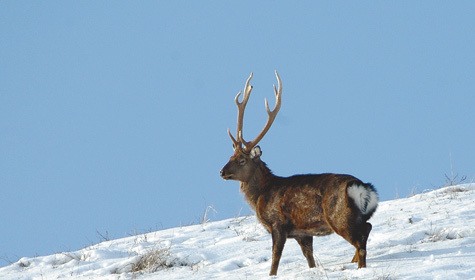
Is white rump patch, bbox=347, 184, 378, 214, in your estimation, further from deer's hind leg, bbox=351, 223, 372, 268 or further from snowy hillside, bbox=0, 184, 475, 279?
snowy hillside, bbox=0, 184, 475, 279

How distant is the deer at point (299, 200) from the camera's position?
7547 mm

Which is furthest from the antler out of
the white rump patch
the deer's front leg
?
the white rump patch

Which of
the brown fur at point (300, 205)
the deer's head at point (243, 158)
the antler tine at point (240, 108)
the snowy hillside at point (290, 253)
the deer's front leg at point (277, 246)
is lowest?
the snowy hillside at point (290, 253)

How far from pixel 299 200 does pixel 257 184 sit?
1142 mm

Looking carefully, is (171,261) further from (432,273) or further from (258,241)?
(432,273)

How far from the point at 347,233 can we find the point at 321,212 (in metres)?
0.49

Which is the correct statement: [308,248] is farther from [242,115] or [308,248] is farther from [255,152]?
[242,115]

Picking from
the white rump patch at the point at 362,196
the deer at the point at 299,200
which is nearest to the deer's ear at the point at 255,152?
the deer at the point at 299,200

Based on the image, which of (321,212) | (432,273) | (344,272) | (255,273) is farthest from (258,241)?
(432,273)

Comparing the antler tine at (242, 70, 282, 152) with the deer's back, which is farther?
the antler tine at (242, 70, 282, 152)

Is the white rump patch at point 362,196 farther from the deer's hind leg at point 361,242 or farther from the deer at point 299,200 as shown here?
the deer's hind leg at point 361,242

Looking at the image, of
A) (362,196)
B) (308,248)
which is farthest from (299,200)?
(362,196)

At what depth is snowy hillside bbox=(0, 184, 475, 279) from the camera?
7.32 m

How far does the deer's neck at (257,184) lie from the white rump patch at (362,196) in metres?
1.77
